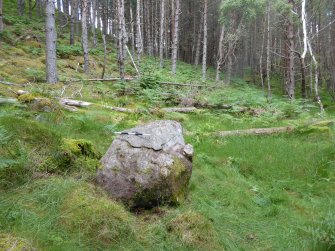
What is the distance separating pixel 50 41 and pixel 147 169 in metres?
8.92

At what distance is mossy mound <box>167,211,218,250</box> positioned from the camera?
3.35 m

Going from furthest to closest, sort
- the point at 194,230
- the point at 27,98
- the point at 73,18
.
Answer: the point at 73,18 → the point at 27,98 → the point at 194,230

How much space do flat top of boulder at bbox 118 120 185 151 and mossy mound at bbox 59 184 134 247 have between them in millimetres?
1012

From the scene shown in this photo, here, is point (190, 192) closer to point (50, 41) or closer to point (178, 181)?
point (178, 181)

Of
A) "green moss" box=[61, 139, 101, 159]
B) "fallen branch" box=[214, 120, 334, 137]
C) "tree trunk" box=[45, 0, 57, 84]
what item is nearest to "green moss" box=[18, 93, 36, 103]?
"green moss" box=[61, 139, 101, 159]

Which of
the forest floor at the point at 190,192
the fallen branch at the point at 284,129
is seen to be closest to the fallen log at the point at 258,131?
the fallen branch at the point at 284,129

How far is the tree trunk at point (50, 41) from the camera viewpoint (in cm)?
1117

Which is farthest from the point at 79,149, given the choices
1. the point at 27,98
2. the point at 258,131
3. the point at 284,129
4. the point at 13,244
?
the point at 284,129

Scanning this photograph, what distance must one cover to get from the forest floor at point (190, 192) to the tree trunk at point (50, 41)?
3.09m

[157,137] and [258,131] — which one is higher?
[157,137]

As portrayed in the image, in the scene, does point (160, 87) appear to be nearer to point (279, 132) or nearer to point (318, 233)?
point (279, 132)

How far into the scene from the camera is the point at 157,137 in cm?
452

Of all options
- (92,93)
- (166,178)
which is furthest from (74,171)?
(92,93)

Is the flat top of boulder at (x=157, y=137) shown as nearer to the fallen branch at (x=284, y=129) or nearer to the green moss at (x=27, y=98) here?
the fallen branch at (x=284, y=129)
